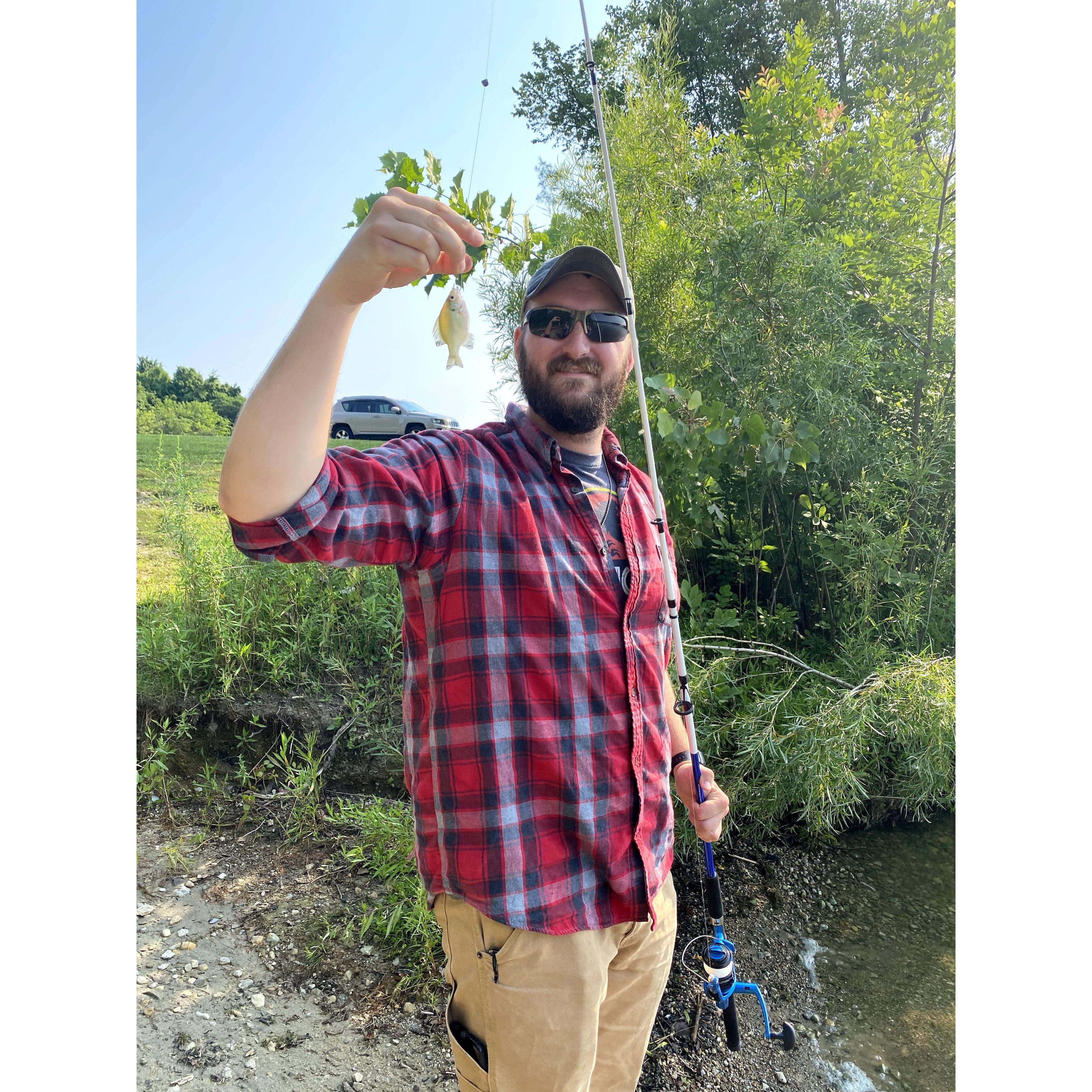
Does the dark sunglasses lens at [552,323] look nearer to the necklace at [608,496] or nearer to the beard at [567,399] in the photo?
the beard at [567,399]

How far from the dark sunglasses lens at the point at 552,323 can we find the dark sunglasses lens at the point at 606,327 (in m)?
0.03

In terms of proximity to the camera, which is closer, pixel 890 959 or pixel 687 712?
pixel 687 712

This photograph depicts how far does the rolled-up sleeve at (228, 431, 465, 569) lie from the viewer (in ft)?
2.38

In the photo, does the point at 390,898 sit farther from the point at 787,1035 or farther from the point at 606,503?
the point at 606,503

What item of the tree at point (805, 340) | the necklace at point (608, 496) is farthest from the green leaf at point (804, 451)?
the necklace at point (608, 496)

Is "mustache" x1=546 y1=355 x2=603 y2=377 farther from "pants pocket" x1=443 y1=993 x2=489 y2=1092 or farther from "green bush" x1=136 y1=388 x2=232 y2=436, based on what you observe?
"green bush" x1=136 y1=388 x2=232 y2=436

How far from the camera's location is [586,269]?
1.11 m

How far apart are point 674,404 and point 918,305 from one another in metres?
1.01

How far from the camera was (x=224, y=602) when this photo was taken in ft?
9.74

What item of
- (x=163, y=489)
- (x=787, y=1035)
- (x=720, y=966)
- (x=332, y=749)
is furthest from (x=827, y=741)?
(x=163, y=489)

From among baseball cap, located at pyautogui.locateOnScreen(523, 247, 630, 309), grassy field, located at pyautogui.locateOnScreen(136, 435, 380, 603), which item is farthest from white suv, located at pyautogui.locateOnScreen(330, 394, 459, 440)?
baseball cap, located at pyautogui.locateOnScreen(523, 247, 630, 309)

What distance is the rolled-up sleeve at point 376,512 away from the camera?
727 mm

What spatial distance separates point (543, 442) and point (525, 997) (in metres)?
0.78

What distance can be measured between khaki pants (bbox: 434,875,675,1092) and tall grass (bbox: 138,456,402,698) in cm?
194
